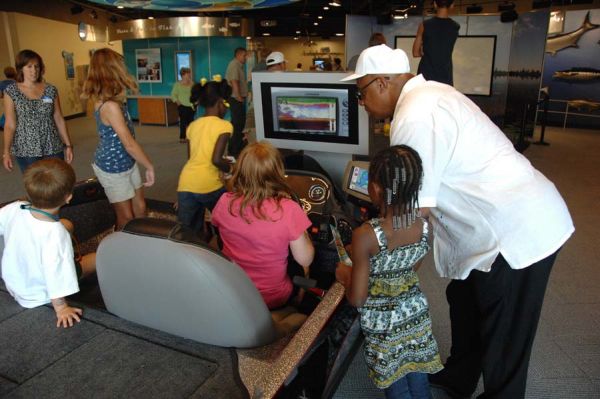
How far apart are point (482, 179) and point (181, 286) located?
972mm

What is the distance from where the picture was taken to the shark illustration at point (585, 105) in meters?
9.12

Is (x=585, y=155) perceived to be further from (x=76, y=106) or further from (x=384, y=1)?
(x=76, y=106)

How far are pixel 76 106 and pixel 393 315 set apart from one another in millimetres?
12572

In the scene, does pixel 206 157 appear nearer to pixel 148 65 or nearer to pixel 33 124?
pixel 33 124

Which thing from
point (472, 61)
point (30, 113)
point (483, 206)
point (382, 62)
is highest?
point (472, 61)

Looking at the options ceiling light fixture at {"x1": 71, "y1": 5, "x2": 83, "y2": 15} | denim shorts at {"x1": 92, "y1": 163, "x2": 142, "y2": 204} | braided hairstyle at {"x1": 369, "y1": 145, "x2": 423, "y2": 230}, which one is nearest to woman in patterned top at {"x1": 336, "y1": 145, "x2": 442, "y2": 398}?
braided hairstyle at {"x1": 369, "y1": 145, "x2": 423, "y2": 230}

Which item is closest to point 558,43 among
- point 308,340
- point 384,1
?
point 384,1

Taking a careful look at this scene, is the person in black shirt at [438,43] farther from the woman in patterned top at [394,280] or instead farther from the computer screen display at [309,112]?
the woman in patterned top at [394,280]

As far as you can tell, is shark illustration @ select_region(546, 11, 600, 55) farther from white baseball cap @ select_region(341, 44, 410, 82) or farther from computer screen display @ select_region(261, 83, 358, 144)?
white baseball cap @ select_region(341, 44, 410, 82)

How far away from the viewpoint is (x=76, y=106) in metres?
12.2

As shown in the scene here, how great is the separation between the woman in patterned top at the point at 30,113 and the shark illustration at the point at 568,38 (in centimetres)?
954

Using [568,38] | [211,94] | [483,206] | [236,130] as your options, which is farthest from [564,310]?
[568,38]

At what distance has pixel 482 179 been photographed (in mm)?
1473

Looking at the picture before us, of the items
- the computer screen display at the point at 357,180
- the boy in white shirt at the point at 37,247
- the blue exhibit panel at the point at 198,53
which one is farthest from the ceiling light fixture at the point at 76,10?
the boy in white shirt at the point at 37,247
